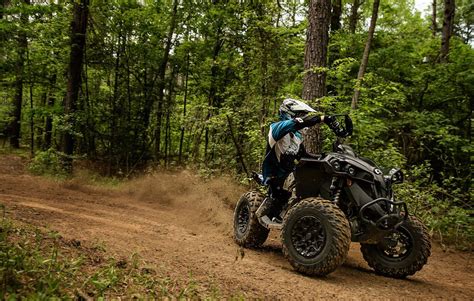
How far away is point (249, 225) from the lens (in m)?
6.49

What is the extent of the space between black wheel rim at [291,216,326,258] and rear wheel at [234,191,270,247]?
137 cm

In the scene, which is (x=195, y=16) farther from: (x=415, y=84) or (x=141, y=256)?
(x=141, y=256)

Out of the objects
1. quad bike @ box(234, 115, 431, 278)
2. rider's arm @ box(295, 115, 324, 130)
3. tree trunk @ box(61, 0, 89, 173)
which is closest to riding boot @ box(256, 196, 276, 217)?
quad bike @ box(234, 115, 431, 278)

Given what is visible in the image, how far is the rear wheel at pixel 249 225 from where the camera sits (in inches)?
254

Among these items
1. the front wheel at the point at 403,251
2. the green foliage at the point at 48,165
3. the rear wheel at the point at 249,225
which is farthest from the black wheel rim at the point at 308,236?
the green foliage at the point at 48,165

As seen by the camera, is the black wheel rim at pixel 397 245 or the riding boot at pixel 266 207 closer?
the black wheel rim at pixel 397 245

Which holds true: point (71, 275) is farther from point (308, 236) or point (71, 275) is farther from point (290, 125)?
point (290, 125)

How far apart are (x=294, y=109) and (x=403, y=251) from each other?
7.96 feet

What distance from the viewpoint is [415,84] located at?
43.3 feet

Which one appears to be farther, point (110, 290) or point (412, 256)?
point (412, 256)

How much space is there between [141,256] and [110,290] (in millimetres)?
1309

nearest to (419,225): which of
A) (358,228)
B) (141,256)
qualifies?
(358,228)

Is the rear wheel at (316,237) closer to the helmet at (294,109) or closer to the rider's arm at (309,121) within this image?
the rider's arm at (309,121)

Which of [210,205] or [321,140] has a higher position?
[321,140]
